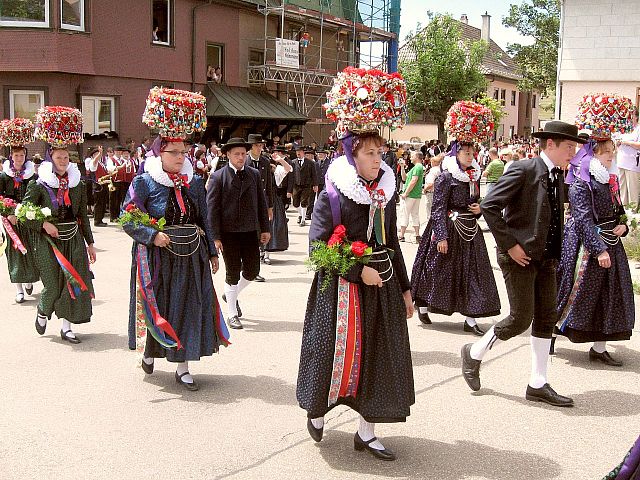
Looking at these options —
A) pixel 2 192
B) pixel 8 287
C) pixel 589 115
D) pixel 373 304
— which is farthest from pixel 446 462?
pixel 8 287

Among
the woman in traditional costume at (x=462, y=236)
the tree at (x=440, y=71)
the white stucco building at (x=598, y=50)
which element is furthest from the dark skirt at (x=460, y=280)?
the tree at (x=440, y=71)

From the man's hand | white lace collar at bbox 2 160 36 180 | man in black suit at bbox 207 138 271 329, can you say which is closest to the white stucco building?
man in black suit at bbox 207 138 271 329

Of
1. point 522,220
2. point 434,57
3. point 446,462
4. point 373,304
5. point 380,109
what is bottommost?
point 446,462

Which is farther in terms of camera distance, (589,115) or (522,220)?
(589,115)

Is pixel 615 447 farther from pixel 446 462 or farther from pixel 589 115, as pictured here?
pixel 589 115

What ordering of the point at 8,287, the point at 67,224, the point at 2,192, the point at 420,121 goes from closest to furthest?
the point at 67,224 < the point at 2,192 < the point at 8,287 < the point at 420,121

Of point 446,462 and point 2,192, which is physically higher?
point 2,192

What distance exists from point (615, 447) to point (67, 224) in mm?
5199

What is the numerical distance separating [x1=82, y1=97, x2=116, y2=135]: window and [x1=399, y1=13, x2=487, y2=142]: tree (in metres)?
24.5

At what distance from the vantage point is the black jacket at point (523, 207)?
5535mm

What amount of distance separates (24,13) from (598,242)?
17.9 metres

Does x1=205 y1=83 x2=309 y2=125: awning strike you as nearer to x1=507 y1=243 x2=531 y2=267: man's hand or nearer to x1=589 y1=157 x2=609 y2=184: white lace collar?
x1=589 y1=157 x2=609 y2=184: white lace collar

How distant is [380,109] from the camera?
15.8 feet

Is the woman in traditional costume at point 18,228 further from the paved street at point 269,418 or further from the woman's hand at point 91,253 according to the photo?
the woman's hand at point 91,253
